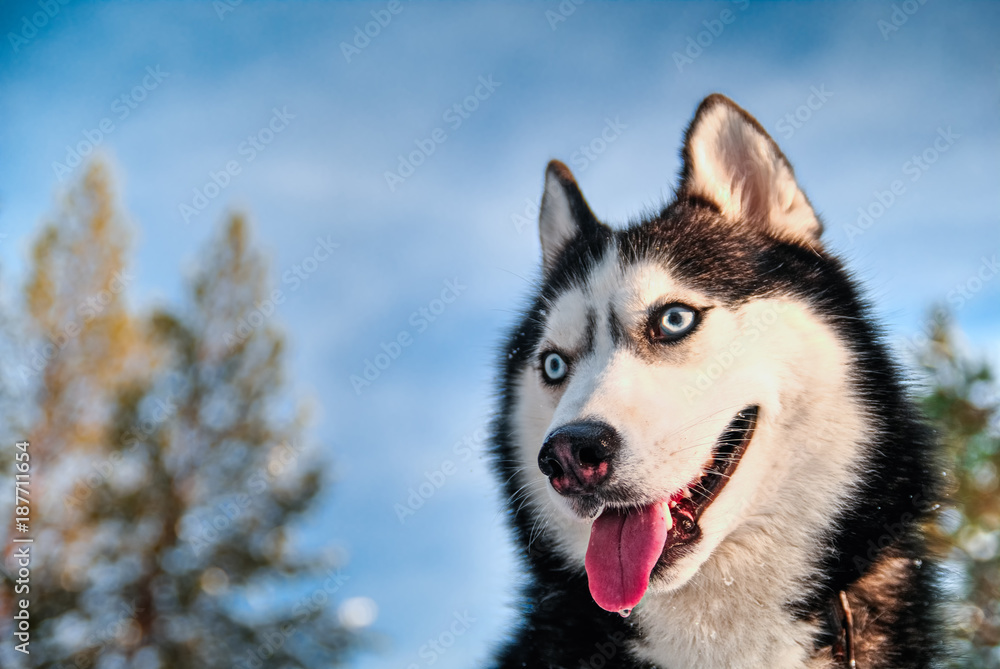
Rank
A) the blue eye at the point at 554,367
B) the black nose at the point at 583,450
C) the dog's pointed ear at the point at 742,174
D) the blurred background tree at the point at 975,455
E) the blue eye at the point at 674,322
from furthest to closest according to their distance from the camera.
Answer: the blurred background tree at the point at 975,455 → the dog's pointed ear at the point at 742,174 → the blue eye at the point at 554,367 → the blue eye at the point at 674,322 → the black nose at the point at 583,450

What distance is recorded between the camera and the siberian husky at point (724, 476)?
2.46 meters

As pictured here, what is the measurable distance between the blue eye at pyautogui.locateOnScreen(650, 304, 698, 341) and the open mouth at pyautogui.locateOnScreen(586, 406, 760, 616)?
417 millimetres

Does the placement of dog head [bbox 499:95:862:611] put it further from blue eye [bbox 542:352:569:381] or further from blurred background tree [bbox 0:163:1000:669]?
blurred background tree [bbox 0:163:1000:669]

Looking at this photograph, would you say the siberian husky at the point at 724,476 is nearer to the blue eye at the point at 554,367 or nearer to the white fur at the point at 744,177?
the blue eye at the point at 554,367

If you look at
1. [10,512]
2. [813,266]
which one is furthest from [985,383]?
[10,512]

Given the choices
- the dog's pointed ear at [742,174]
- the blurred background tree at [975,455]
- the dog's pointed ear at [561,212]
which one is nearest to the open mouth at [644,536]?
the dog's pointed ear at [742,174]

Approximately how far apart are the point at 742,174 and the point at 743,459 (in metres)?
1.47

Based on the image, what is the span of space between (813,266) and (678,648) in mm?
1688

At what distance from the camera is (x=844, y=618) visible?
98.0 inches

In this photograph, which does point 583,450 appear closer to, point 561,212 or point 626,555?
point 626,555

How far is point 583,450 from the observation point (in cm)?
235

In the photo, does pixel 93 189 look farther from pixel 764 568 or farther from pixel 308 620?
pixel 764 568

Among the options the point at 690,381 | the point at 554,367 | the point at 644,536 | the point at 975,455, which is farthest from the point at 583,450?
the point at 975,455

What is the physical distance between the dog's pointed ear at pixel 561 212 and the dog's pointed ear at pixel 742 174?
0.58 meters
